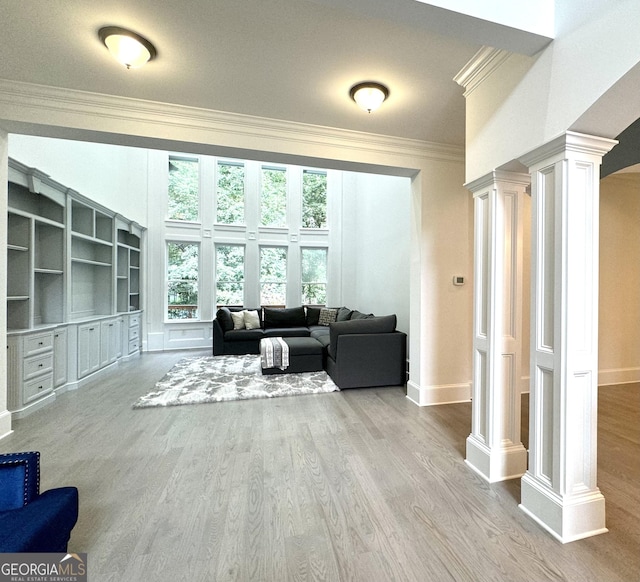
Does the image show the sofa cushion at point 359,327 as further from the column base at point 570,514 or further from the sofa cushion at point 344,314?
the column base at point 570,514

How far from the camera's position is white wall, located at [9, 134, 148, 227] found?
3701 mm

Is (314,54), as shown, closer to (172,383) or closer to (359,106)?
(359,106)

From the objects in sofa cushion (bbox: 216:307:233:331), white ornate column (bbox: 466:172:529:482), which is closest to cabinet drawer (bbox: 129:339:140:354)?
sofa cushion (bbox: 216:307:233:331)

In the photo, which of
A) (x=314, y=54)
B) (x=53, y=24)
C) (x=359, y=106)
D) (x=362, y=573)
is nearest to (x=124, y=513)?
(x=362, y=573)

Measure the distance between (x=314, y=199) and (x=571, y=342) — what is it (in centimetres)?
697

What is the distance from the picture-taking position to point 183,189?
22.8ft

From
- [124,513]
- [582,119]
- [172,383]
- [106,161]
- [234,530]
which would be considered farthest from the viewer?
[106,161]

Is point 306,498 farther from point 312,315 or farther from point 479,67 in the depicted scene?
point 312,315

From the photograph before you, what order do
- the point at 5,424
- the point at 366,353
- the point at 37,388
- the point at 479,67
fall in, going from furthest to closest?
the point at 366,353, the point at 37,388, the point at 5,424, the point at 479,67

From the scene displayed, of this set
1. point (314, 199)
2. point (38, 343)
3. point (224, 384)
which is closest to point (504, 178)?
point (224, 384)

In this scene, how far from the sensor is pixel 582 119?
4.84ft

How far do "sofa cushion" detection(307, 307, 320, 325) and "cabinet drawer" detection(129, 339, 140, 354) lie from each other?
137 inches

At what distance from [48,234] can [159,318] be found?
3177mm

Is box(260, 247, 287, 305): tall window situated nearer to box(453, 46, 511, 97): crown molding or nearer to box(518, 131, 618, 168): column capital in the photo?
box(453, 46, 511, 97): crown molding
